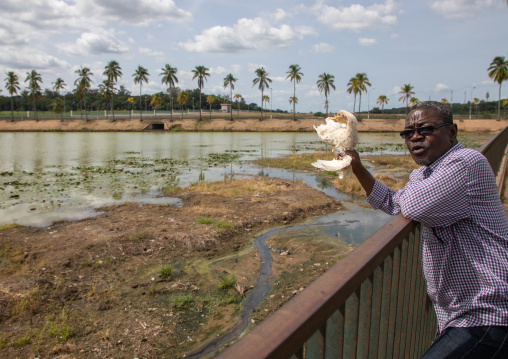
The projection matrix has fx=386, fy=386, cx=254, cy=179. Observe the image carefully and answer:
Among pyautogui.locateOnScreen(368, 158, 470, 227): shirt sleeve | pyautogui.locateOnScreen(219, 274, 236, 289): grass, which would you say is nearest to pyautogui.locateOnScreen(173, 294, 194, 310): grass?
pyautogui.locateOnScreen(219, 274, 236, 289): grass

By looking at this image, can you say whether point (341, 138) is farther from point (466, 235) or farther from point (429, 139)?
point (466, 235)

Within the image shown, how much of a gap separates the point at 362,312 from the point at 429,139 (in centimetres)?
113

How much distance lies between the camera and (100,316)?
16.7ft

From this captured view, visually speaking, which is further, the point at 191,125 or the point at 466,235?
the point at 191,125

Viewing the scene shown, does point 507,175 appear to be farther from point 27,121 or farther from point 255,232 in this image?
point 27,121

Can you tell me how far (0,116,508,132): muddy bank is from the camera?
69.4 metres

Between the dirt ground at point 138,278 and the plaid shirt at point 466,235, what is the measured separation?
3.37 m

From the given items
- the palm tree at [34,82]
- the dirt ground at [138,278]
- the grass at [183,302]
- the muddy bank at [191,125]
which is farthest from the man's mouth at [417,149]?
the palm tree at [34,82]

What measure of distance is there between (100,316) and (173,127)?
226 ft

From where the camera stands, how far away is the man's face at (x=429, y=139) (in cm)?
224

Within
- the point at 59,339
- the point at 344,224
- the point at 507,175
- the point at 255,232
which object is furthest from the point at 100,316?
the point at 507,175

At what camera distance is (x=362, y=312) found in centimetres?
170

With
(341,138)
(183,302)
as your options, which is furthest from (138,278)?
(341,138)

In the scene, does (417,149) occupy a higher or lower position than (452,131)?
lower
